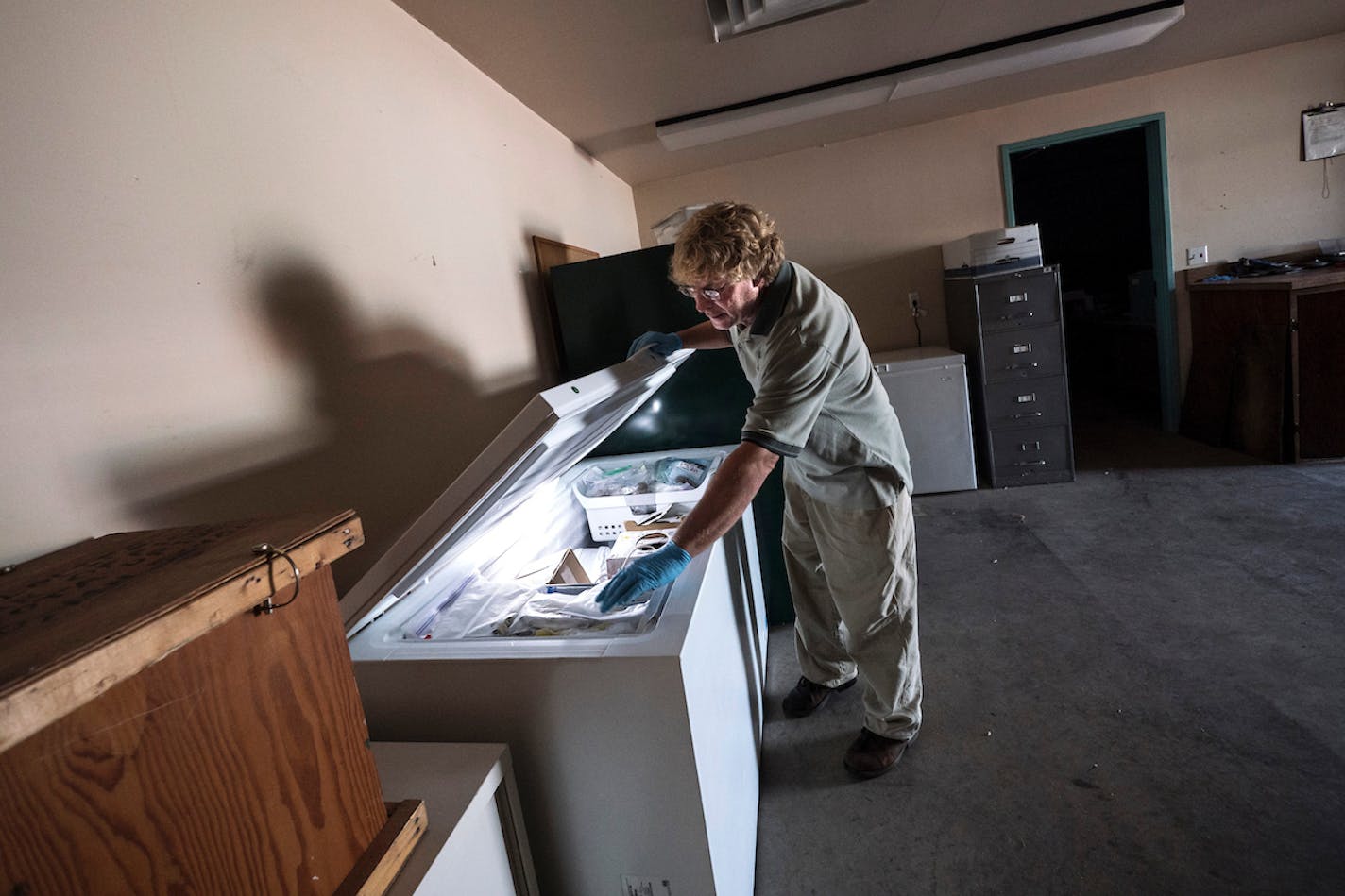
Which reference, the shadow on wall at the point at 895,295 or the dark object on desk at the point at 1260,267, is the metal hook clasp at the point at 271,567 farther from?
the dark object on desk at the point at 1260,267

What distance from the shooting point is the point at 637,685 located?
43.3 inches

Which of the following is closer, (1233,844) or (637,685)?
(637,685)

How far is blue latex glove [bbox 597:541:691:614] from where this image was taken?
4.24 feet

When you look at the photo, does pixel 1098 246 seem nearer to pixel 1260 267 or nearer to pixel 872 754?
pixel 1260 267

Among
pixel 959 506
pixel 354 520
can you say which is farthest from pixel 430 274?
pixel 959 506

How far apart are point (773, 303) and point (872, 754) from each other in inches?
50.5

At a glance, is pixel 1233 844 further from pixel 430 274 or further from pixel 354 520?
pixel 430 274

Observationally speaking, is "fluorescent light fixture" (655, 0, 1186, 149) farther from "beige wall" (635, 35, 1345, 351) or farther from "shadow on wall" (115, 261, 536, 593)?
"shadow on wall" (115, 261, 536, 593)

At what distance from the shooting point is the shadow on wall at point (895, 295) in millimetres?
4746

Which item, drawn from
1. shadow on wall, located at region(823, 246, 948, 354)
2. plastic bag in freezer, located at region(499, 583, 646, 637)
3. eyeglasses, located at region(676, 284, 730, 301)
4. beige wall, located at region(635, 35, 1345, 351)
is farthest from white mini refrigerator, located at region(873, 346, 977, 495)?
plastic bag in freezer, located at region(499, 583, 646, 637)

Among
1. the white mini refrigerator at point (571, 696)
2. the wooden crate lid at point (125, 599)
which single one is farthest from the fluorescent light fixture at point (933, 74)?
the wooden crate lid at point (125, 599)

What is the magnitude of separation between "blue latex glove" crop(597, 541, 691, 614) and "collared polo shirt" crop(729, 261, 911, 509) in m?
0.32

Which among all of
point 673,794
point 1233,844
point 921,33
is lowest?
point 1233,844

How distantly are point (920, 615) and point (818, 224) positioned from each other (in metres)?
3.16
